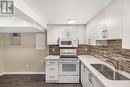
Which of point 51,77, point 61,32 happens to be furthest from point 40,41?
point 51,77

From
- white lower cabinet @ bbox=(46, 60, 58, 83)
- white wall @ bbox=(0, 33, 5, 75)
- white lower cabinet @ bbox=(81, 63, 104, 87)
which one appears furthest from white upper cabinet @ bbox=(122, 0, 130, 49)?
white wall @ bbox=(0, 33, 5, 75)

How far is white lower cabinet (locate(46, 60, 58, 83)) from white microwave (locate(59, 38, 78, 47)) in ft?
2.46

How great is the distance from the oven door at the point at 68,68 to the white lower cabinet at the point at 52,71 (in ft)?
0.55

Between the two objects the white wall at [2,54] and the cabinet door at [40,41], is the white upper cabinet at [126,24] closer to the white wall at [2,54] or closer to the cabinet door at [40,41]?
the cabinet door at [40,41]

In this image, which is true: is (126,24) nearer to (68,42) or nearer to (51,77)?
(68,42)

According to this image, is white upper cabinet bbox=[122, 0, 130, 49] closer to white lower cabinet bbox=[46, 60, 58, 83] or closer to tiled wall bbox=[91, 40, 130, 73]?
tiled wall bbox=[91, 40, 130, 73]

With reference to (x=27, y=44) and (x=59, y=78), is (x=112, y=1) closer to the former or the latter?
(x=59, y=78)

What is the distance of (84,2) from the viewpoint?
110 inches

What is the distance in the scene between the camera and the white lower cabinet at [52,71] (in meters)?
5.14

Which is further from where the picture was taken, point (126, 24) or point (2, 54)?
point (2, 54)

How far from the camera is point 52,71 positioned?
5.16 m

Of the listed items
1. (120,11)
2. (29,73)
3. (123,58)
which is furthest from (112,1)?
(29,73)

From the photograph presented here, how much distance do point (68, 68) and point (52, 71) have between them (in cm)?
54

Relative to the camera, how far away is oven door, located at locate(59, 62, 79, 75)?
5.15 m
